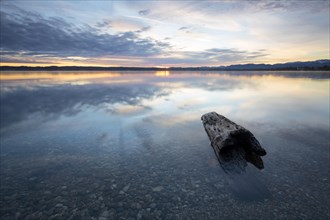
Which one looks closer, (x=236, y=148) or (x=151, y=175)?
(x=151, y=175)

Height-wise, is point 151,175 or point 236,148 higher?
point 236,148

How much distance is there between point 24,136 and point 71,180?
5.84m

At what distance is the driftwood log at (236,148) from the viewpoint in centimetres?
745

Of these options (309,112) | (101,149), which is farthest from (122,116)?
(309,112)

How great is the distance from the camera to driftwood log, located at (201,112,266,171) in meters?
7.45

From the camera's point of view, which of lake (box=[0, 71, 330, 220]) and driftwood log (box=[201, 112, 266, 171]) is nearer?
lake (box=[0, 71, 330, 220])

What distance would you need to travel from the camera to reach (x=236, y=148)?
8164 mm

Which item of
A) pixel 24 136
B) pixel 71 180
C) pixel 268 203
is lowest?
pixel 268 203

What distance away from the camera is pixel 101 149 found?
863 cm

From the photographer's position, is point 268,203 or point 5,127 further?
point 5,127

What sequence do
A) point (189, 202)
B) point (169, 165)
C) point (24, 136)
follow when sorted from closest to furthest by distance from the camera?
point (189, 202), point (169, 165), point (24, 136)

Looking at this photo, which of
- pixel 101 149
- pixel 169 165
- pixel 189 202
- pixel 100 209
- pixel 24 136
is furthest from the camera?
pixel 24 136

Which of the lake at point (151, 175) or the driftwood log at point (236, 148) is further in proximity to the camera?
the driftwood log at point (236, 148)

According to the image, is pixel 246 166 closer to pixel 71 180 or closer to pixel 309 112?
pixel 71 180
